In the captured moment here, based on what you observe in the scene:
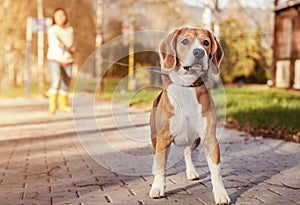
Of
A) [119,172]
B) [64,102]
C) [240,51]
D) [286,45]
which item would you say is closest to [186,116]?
[119,172]

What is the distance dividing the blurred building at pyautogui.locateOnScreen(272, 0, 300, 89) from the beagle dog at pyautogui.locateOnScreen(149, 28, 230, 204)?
70.8 feet

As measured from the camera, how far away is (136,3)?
3772 cm

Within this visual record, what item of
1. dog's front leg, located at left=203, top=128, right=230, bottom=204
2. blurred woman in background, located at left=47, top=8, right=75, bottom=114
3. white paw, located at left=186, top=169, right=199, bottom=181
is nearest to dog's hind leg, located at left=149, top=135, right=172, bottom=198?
dog's front leg, located at left=203, top=128, right=230, bottom=204

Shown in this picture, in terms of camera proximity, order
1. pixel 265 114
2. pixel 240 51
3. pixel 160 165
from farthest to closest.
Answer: pixel 240 51 → pixel 265 114 → pixel 160 165

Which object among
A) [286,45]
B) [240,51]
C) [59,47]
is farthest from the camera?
[240,51]

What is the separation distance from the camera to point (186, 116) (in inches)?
153

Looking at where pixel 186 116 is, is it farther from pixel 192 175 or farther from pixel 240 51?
pixel 240 51

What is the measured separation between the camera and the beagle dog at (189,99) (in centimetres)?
383

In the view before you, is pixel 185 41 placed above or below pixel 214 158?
above

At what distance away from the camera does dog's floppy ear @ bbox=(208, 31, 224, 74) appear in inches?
154

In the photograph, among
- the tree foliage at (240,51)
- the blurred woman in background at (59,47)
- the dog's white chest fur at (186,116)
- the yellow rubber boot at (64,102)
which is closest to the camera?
the dog's white chest fur at (186,116)

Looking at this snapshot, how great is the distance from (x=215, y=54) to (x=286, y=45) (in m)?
24.0

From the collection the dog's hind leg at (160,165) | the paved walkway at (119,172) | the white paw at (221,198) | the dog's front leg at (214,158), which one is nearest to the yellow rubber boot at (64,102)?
the paved walkway at (119,172)

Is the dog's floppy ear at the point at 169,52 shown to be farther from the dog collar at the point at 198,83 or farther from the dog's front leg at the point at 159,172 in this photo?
the dog's front leg at the point at 159,172
